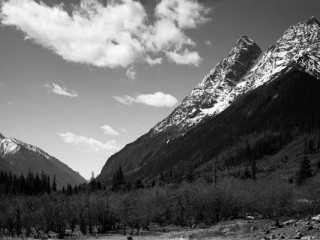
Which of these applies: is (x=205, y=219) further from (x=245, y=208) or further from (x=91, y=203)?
(x=91, y=203)

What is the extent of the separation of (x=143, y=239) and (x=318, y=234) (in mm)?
35939

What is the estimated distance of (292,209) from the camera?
76250 mm

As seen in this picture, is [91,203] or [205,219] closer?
[91,203]

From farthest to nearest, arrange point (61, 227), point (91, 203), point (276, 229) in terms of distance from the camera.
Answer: point (91, 203) < point (61, 227) < point (276, 229)

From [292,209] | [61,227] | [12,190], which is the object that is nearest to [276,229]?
[292,209]

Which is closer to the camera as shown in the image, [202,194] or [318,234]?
[318,234]

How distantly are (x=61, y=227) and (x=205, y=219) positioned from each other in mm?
36984

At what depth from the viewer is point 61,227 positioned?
86.1m

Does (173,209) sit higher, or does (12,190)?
(12,190)

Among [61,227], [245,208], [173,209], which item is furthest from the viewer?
[173,209]

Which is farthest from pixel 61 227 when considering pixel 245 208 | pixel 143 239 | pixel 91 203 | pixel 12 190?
pixel 12 190

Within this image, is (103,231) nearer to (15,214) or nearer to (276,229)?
(15,214)

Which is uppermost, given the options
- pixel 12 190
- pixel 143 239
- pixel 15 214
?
pixel 12 190

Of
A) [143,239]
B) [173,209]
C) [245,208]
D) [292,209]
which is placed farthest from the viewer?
[173,209]
